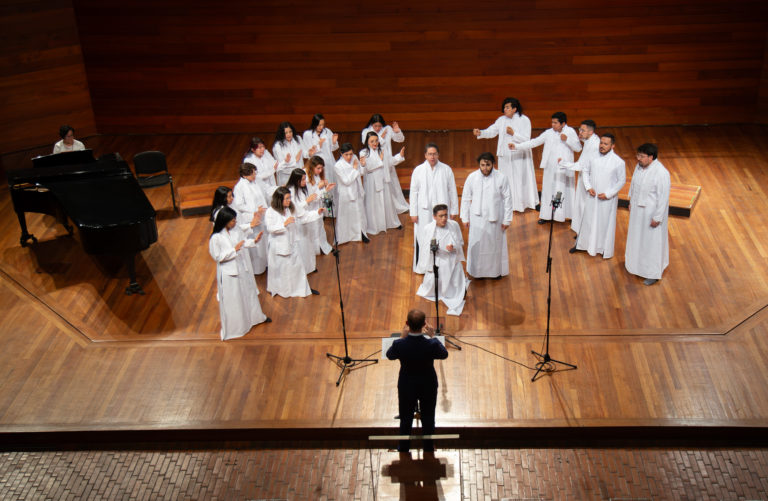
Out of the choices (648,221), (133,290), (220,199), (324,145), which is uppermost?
(324,145)

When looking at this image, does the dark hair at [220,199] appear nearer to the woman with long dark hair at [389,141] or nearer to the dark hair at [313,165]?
the dark hair at [313,165]

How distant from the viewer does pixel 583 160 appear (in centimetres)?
857

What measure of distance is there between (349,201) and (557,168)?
7.86 feet

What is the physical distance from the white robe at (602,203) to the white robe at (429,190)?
1415 millimetres

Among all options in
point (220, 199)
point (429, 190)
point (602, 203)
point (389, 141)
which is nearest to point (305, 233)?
point (220, 199)

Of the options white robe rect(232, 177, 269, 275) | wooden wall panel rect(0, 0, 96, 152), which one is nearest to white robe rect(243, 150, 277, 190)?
white robe rect(232, 177, 269, 275)

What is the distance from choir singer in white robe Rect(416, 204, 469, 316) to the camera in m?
7.57

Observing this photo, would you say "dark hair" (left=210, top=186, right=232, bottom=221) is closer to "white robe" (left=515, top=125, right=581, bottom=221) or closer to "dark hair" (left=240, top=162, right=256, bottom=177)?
"dark hair" (left=240, top=162, right=256, bottom=177)

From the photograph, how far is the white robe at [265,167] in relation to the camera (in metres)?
8.84

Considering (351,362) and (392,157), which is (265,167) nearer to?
(392,157)

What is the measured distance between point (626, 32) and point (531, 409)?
6.96 m

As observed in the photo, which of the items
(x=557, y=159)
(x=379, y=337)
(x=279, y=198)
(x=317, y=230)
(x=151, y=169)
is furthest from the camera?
(x=151, y=169)

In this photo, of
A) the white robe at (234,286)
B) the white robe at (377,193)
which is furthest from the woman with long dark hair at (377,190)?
the white robe at (234,286)

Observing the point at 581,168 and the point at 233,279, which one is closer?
the point at 233,279
